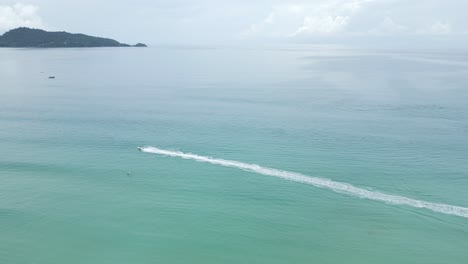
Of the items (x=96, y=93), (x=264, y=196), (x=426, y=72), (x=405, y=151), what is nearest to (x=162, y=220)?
(x=264, y=196)

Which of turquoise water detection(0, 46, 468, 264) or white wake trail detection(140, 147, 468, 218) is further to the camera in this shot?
white wake trail detection(140, 147, 468, 218)

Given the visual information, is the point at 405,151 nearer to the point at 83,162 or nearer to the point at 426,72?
the point at 83,162

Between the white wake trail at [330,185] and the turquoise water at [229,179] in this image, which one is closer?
the turquoise water at [229,179]

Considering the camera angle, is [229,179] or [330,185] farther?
[229,179]
